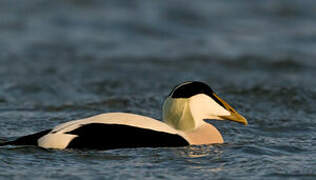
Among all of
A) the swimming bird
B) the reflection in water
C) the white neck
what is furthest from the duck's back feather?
the white neck

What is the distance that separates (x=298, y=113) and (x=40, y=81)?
14.0 ft

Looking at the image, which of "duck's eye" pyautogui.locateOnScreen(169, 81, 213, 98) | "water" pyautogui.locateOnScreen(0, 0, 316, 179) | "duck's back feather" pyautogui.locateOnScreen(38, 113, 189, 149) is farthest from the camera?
"duck's eye" pyautogui.locateOnScreen(169, 81, 213, 98)

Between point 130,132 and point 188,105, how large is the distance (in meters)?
0.73

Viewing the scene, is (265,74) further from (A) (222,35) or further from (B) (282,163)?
(B) (282,163)

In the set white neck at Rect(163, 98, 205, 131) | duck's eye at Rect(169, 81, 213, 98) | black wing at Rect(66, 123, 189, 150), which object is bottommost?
black wing at Rect(66, 123, 189, 150)

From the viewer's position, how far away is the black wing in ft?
24.7

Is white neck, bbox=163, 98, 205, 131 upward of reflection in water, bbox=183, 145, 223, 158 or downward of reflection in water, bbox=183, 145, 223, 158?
upward

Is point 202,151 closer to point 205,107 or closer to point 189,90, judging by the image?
point 205,107

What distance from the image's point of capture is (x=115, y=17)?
17688 millimetres

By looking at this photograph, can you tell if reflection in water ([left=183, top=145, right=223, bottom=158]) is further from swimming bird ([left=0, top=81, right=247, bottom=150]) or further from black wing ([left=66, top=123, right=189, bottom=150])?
black wing ([left=66, top=123, right=189, bottom=150])

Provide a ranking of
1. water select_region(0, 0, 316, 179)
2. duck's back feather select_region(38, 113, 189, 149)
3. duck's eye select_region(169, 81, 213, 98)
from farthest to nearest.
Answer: duck's eye select_region(169, 81, 213, 98) < duck's back feather select_region(38, 113, 189, 149) < water select_region(0, 0, 316, 179)

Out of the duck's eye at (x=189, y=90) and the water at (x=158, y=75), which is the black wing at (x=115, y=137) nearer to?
the water at (x=158, y=75)

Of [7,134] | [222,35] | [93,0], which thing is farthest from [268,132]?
[93,0]

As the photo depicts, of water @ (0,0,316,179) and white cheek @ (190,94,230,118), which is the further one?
white cheek @ (190,94,230,118)
